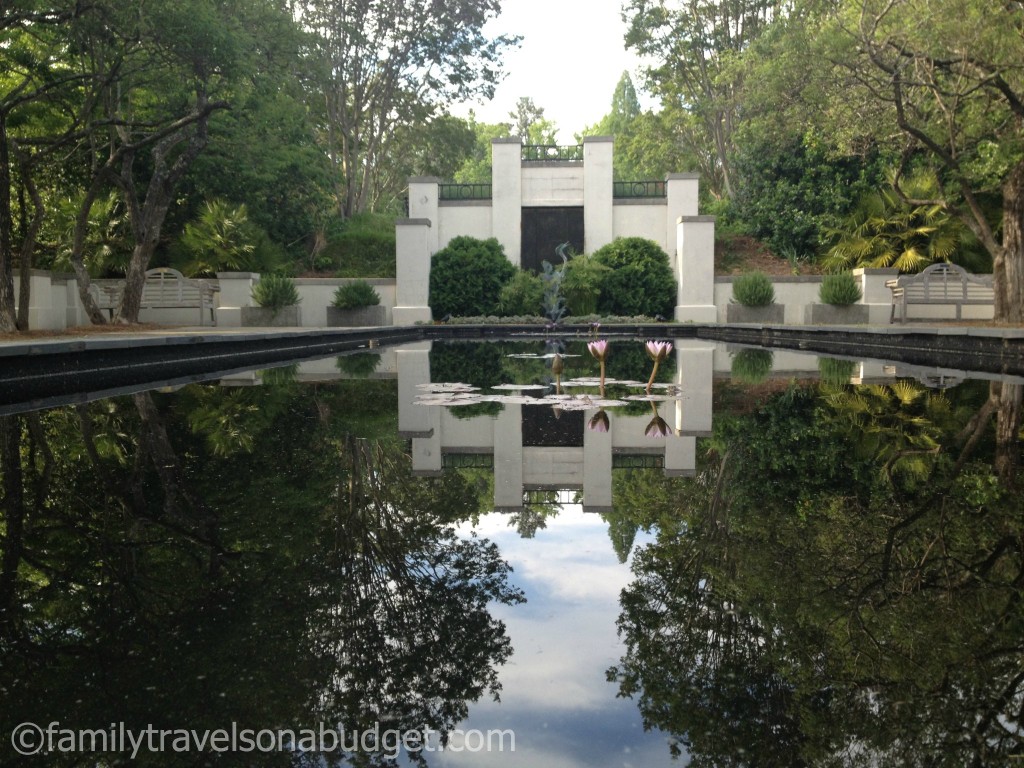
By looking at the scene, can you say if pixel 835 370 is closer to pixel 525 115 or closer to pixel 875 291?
pixel 875 291

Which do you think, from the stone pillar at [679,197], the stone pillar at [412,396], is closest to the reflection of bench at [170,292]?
the stone pillar at [412,396]

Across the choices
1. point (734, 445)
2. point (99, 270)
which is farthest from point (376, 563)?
point (99, 270)

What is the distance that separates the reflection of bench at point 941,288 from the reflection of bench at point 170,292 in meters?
17.1

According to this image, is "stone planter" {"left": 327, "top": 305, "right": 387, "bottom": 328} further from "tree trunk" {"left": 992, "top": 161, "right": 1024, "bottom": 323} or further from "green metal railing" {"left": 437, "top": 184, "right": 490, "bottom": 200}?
"tree trunk" {"left": 992, "top": 161, "right": 1024, "bottom": 323}

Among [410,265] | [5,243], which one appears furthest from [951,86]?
[5,243]

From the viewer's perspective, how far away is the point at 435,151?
3809cm

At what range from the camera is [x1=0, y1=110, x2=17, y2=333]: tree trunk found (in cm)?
1263

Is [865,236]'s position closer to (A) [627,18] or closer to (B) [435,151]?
(A) [627,18]

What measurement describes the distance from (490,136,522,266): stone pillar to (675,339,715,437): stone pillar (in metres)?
15.5

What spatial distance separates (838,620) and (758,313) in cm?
2344

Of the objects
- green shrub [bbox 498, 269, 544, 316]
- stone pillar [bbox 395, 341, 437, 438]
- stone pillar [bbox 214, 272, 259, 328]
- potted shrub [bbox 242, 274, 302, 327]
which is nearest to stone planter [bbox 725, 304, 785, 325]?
green shrub [bbox 498, 269, 544, 316]

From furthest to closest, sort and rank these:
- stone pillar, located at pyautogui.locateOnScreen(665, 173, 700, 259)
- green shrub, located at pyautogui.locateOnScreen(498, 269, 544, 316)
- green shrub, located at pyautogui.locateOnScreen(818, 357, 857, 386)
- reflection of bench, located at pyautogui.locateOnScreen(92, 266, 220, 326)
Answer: stone pillar, located at pyautogui.locateOnScreen(665, 173, 700, 259) < green shrub, located at pyautogui.locateOnScreen(498, 269, 544, 316) < reflection of bench, located at pyautogui.locateOnScreen(92, 266, 220, 326) < green shrub, located at pyautogui.locateOnScreen(818, 357, 857, 386)

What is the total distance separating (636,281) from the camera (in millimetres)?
26344

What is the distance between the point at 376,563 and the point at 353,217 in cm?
3029
